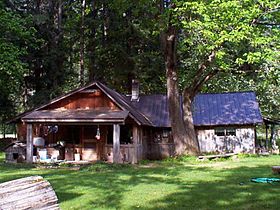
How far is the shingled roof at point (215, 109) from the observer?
91.5 ft

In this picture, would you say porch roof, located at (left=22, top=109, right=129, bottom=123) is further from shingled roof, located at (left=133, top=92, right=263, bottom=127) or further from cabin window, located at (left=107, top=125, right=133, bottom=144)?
shingled roof, located at (left=133, top=92, right=263, bottom=127)

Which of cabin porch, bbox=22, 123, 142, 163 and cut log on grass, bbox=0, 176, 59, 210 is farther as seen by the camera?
cabin porch, bbox=22, 123, 142, 163

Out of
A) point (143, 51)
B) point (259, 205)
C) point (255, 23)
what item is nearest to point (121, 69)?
point (143, 51)

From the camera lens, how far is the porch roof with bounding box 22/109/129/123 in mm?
21469

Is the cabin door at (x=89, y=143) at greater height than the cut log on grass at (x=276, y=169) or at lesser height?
greater

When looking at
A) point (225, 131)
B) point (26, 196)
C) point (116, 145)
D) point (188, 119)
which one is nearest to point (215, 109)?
point (225, 131)

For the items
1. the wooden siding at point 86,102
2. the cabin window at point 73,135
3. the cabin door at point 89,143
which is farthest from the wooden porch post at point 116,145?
the cabin window at point 73,135

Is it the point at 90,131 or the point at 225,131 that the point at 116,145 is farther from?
the point at 225,131

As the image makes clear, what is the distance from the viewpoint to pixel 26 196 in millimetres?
5484

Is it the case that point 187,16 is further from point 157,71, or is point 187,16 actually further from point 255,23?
point 157,71

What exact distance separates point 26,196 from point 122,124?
52.5 feet

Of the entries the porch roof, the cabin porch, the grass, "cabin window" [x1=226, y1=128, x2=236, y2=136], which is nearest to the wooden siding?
the porch roof

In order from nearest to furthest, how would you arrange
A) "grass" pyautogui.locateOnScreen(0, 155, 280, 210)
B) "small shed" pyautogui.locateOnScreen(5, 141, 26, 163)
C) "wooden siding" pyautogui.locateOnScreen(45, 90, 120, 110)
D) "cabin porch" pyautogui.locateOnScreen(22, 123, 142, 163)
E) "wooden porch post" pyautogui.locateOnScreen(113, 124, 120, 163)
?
"grass" pyautogui.locateOnScreen(0, 155, 280, 210)
"wooden porch post" pyautogui.locateOnScreen(113, 124, 120, 163)
"cabin porch" pyautogui.locateOnScreen(22, 123, 142, 163)
"wooden siding" pyautogui.locateOnScreen(45, 90, 120, 110)
"small shed" pyautogui.locateOnScreen(5, 141, 26, 163)

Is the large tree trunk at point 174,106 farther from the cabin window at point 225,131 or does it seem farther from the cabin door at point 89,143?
the cabin door at point 89,143
